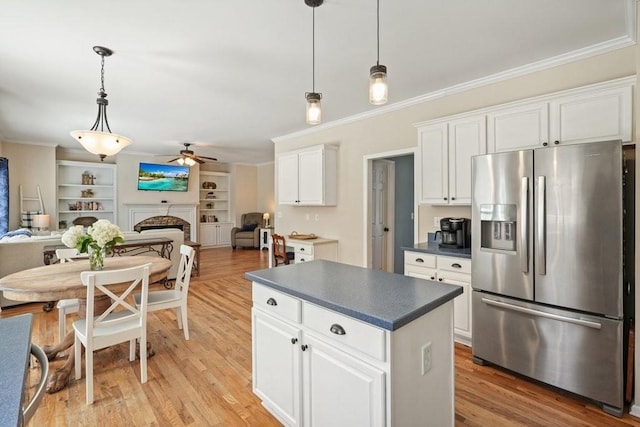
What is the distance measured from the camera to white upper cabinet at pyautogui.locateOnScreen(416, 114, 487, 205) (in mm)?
3037

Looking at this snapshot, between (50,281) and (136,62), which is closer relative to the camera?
(50,281)

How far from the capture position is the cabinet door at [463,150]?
299 cm

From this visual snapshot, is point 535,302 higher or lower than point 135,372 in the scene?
higher

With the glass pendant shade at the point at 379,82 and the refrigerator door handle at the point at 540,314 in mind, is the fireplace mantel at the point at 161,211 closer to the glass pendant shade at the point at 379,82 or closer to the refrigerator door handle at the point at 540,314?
the glass pendant shade at the point at 379,82

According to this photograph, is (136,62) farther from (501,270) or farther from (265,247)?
(265,247)

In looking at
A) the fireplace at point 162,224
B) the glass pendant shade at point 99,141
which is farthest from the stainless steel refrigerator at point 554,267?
the fireplace at point 162,224

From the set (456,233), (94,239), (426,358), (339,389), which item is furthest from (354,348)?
(94,239)

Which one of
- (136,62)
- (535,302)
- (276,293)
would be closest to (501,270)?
(535,302)

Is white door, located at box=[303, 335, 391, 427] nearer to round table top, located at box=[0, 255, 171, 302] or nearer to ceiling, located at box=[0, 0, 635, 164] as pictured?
round table top, located at box=[0, 255, 171, 302]

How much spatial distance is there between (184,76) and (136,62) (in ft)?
1.48

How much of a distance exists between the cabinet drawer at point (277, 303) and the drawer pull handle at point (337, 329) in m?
0.26

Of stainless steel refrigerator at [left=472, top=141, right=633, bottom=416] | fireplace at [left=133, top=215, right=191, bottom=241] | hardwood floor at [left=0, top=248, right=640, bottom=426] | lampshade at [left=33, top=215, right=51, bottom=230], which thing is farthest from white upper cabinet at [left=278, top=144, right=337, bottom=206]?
lampshade at [left=33, top=215, right=51, bottom=230]

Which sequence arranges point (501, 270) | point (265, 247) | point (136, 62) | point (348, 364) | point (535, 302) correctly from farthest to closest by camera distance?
point (265, 247)
point (136, 62)
point (501, 270)
point (535, 302)
point (348, 364)

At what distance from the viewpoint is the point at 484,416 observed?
6.57ft
